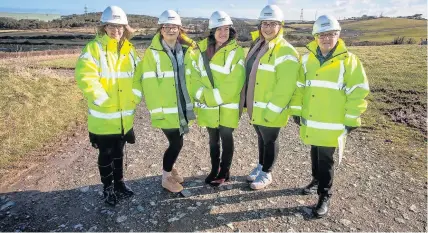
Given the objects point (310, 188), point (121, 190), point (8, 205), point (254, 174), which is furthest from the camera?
point (254, 174)

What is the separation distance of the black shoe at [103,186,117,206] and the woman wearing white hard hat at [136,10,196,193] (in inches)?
51.1

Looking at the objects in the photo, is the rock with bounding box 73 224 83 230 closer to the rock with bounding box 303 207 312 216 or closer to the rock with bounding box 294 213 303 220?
the rock with bounding box 294 213 303 220

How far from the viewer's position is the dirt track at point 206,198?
4973 millimetres

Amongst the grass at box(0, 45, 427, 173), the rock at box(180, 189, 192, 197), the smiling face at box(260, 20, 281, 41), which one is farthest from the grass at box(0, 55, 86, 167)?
the smiling face at box(260, 20, 281, 41)

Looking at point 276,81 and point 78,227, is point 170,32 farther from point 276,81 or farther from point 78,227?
point 78,227

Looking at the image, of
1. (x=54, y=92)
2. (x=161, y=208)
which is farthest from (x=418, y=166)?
(x=54, y=92)

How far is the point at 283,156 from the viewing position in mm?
7574

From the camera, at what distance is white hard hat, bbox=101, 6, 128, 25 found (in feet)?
15.6

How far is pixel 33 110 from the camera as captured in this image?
1059 centimetres

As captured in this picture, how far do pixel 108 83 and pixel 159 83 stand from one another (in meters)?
0.73

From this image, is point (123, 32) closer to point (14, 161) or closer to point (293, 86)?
point (293, 86)

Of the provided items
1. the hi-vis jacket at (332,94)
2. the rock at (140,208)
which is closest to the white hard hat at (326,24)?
the hi-vis jacket at (332,94)

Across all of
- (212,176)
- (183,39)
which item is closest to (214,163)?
(212,176)

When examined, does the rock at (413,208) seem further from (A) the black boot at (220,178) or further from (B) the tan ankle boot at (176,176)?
(B) the tan ankle boot at (176,176)
